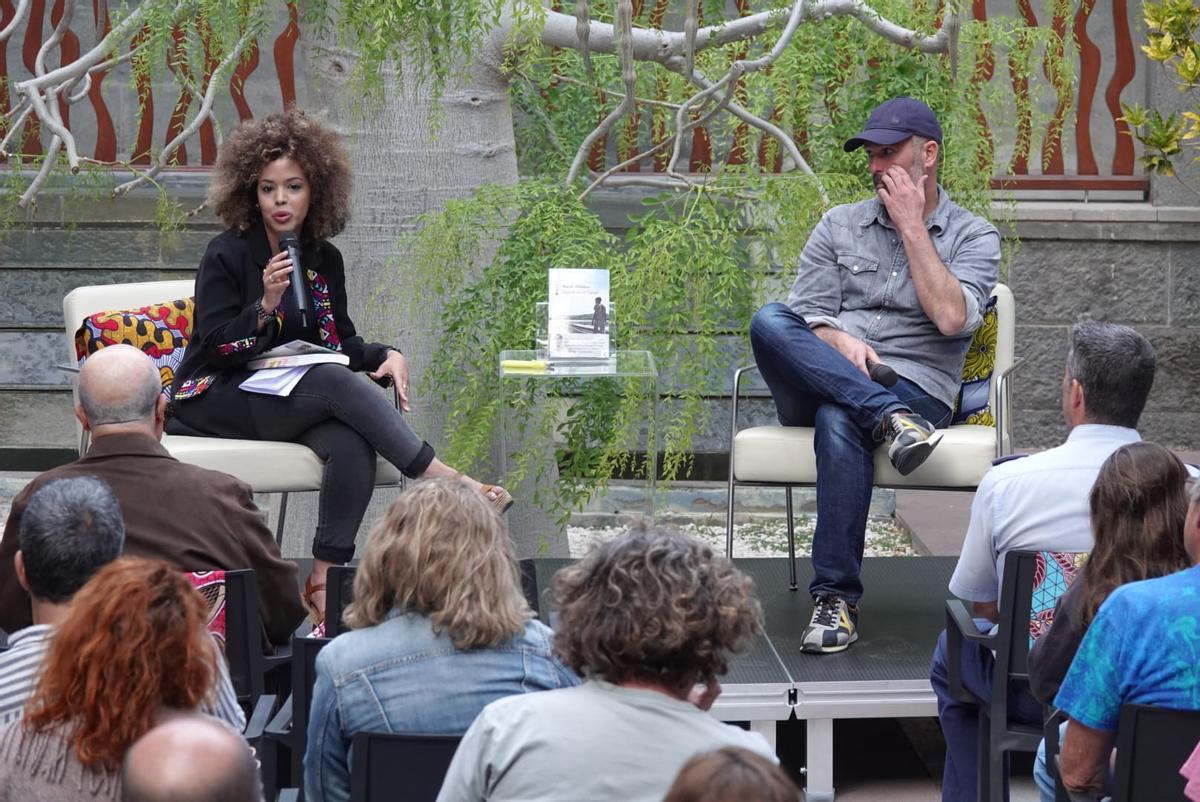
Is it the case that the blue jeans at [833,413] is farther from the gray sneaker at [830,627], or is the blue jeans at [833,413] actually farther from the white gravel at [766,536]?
the white gravel at [766,536]

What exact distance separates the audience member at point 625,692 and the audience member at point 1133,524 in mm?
805

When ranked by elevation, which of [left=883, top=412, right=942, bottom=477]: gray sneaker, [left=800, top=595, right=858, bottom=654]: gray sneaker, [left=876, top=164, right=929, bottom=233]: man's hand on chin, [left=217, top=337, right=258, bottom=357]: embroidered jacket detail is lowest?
[left=800, top=595, right=858, bottom=654]: gray sneaker

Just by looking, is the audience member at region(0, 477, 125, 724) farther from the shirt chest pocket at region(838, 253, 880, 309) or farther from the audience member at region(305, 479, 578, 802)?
the shirt chest pocket at region(838, 253, 880, 309)

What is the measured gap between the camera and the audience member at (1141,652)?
2213mm

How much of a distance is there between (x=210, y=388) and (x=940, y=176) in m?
2.34

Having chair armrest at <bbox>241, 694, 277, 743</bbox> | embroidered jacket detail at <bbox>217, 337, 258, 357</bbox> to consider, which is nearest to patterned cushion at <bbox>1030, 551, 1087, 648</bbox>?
chair armrest at <bbox>241, 694, 277, 743</bbox>

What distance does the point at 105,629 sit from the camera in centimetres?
173

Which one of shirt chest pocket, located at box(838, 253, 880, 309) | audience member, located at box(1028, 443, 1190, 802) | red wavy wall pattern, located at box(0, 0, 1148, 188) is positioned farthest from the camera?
red wavy wall pattern, located at box(0, 0, 1148, 188)

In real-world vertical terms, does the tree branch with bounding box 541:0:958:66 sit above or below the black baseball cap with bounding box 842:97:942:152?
above

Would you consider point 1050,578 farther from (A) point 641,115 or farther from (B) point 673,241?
(A) point 641,115

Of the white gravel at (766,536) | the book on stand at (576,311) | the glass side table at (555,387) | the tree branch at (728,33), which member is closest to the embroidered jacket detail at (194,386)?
the glass side table at (555,387)

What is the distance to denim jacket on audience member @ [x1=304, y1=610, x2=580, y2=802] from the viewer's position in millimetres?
2188

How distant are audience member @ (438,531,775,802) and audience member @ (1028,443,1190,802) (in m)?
0.80

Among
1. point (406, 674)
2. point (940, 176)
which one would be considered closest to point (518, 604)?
point (406, 674)
